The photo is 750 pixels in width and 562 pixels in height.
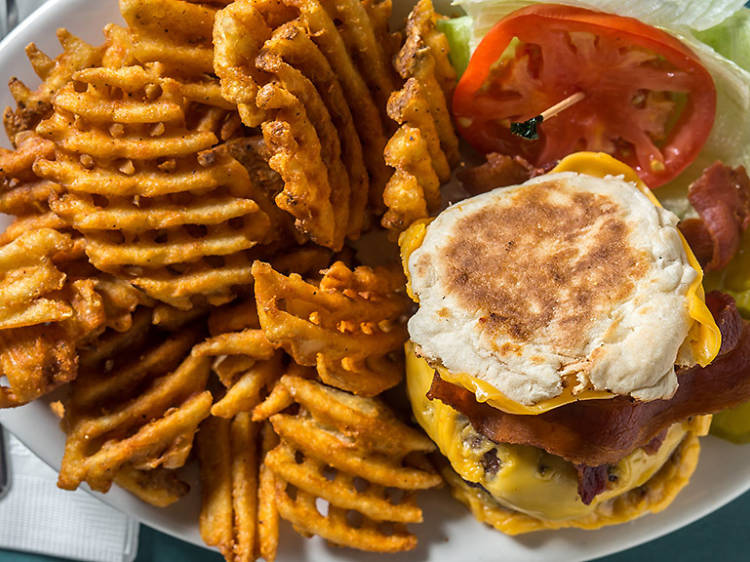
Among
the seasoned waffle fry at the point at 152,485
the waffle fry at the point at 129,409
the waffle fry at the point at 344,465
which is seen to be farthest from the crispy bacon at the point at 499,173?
the seasoned waffle fry at the point at 152,485

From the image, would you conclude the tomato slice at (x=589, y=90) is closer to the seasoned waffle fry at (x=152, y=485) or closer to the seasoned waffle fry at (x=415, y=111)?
the seasoned waffle fry at (x=415, y=111)

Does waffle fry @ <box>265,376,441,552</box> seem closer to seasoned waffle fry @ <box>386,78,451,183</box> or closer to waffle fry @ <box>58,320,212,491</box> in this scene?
waffle fry @ <box>58,320,212,491</box>

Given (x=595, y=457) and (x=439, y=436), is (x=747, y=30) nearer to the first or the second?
(x=595, y=457)

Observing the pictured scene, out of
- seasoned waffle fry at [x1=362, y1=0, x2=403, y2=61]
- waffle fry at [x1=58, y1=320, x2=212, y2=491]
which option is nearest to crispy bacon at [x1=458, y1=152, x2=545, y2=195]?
seasoned waffle fry at [x1=362, y1=0, x2=403, y2=61]

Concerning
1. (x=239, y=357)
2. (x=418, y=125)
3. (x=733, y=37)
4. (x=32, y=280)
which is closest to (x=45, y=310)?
(x=32, y=280)

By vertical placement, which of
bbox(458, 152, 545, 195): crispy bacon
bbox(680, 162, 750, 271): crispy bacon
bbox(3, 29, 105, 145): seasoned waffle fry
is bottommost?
bbox(680, 162, 750, 271): crispy bacon

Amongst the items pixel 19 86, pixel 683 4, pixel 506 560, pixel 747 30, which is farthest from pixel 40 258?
pixel 747 30
